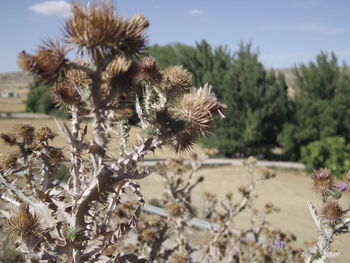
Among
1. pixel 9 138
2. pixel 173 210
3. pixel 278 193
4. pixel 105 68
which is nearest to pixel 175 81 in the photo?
pixel 105 68

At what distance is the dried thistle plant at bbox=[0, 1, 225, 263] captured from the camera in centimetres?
178

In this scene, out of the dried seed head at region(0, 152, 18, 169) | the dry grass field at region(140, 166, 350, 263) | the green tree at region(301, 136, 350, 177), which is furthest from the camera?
the green tree at region(301, 136, 350, 177)

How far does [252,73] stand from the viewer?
148ft

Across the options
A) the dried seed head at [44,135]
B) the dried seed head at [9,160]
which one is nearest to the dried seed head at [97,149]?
the dried seed head at [44,135]

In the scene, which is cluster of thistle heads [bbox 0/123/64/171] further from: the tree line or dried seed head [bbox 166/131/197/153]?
the tree line

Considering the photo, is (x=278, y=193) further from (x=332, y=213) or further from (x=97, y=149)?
(x=97, y=149)

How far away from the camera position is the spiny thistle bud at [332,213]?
3654mm

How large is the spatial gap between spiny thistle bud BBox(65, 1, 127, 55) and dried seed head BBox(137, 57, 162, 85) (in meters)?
0.72

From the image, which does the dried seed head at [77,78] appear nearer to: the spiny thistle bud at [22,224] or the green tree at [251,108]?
the spiny thistle bud at [22,224]

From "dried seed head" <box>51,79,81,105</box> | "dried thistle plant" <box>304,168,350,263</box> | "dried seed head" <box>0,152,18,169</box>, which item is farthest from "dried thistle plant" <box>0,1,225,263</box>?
"dried thistle plant" <box>304,168,350,263</box>

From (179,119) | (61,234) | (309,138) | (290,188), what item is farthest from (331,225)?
(309,138)

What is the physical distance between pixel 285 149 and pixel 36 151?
44632mm

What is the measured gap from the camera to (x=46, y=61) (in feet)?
5.78

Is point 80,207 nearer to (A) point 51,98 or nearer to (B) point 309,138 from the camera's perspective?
(A) point 51,98
